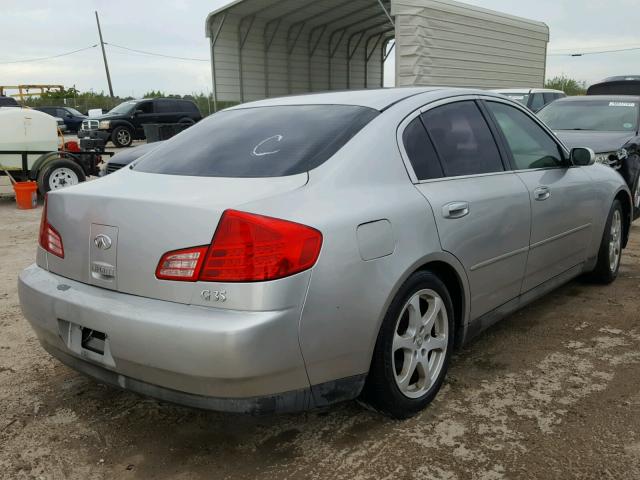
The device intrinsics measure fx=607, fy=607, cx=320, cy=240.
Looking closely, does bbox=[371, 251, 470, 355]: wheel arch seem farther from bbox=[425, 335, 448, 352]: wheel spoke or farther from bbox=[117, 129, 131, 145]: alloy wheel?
bbox=[117, 129, 131, 145]: alloy wheel

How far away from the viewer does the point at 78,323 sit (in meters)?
2.43

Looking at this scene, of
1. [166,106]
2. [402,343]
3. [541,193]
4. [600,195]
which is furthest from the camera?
[166,106]

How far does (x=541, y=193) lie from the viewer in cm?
361

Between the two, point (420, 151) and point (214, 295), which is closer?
point (214, 295)

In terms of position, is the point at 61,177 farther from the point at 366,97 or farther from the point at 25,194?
the point at 366,97

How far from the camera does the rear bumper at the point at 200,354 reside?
6.88 ft

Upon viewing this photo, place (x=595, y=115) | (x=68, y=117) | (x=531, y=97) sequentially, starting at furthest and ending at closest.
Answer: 1. (x=68, y=117)
2. (x=531, y=97)
3. (x=595, y=115)

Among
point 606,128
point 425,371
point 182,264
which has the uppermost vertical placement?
point 606,128

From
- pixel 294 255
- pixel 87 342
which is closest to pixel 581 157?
pixel 294 255

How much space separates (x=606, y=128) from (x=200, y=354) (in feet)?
24.1

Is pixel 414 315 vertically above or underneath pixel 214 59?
underneath

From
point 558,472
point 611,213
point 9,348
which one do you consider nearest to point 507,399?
point 558,472

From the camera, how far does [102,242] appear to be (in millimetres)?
2410

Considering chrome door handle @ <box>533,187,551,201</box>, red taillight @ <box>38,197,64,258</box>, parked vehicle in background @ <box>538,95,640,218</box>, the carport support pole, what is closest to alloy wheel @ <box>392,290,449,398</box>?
chrome door handle @ <box>533,187,551,201</box>
